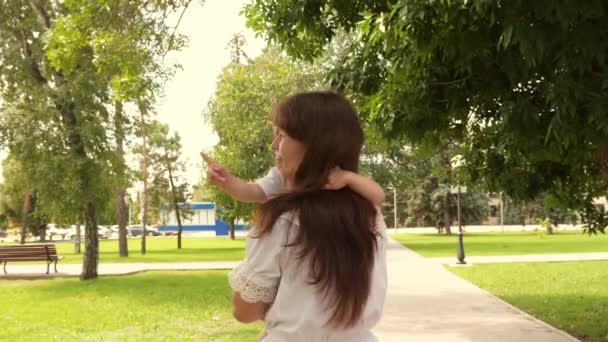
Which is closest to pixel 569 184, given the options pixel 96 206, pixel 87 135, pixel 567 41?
pixel 567 41

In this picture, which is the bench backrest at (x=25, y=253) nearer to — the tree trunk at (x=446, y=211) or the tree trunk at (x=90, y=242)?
the tree trunk at (x=90, y=242)

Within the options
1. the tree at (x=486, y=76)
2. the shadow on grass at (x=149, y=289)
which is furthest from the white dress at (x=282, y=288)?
the shadow on grass at (x=149, y=289)

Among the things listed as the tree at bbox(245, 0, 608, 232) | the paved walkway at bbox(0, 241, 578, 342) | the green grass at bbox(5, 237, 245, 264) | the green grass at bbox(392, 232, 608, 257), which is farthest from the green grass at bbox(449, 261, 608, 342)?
the green grass at bbox(5, 237, 245, 264)

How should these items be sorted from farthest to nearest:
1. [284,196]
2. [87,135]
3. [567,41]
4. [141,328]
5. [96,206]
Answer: [96,206] → [87,135] → [141,328] → [567,41] → [284,196]

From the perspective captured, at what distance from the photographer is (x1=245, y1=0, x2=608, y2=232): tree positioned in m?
5.66

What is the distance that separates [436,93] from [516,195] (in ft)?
8.56

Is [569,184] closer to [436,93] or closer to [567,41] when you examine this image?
[436,93]

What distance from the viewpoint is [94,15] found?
12734 millimetres

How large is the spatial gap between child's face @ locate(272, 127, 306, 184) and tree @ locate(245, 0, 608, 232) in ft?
11.1

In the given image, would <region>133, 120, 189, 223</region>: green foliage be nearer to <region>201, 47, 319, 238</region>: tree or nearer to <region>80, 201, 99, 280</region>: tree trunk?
<region>201, 47, 319, 238</region>: tree

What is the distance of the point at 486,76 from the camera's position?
299 inches

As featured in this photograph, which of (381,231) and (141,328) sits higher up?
(381,231)

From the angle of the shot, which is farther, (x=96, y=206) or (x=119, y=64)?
(x=96, y=206)

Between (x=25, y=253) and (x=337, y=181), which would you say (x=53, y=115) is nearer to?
(x=25, y=253)
